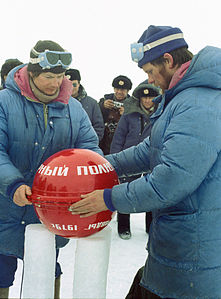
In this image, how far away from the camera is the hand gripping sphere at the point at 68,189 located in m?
1.82

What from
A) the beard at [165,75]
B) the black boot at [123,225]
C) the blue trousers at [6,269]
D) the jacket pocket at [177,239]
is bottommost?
the black boot at [123,225]

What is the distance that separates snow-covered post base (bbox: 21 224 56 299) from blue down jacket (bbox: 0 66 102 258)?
44 centimetres

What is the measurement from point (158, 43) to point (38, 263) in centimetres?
132

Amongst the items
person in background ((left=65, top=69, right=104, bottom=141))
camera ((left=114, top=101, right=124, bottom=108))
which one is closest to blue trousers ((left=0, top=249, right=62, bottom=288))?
person in background ((left=65, top=69, right=104, bottom=141))

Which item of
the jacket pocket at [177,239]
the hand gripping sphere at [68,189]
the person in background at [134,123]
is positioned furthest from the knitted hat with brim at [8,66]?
the jacket pocket at [177,239]

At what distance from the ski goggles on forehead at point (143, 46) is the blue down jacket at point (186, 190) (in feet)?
0.66

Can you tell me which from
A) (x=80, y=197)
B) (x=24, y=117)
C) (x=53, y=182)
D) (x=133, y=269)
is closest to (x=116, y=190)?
(x=80, y=197)

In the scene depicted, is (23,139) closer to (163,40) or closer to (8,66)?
(163,40)

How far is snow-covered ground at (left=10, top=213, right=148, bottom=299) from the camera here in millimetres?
3234

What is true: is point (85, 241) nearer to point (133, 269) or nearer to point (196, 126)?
point (196, 126)

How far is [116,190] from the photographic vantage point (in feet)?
5.85

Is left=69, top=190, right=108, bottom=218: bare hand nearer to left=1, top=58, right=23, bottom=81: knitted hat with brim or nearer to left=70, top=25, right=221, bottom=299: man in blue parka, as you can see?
left=70, top=25, right=221, bottom=299: man in blue parka

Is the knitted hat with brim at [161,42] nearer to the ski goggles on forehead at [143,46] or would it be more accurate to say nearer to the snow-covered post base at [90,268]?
the ski goggles on forehead at [143,46]

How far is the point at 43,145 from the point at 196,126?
3.62 feet
